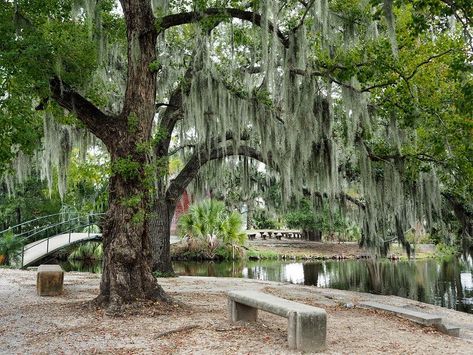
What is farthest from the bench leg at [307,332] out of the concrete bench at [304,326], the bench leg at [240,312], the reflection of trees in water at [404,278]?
the reflection of trees in water at [404,278]

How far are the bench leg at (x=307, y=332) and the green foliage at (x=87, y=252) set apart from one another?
17.3 metres

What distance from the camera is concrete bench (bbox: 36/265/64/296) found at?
7.82 meters

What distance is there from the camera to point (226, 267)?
66.4ft

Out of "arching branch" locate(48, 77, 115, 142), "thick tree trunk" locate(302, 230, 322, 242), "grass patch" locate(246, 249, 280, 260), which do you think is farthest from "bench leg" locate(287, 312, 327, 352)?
"thick tree trunk" locate(302, 230, 322, 242)

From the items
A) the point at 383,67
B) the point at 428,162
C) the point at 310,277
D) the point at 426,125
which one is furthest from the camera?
the point at 310,277

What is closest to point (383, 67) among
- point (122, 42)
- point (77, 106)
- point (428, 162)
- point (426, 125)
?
point (426, 125)

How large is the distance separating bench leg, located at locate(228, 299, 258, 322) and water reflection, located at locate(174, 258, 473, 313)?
770cm

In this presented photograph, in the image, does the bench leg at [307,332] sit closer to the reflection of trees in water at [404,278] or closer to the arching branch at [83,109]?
the arching branch at [83,109]

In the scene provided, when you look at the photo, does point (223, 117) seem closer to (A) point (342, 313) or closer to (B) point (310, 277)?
(A) point (342, 313)

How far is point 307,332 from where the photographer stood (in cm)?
471

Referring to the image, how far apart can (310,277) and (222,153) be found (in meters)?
8.42

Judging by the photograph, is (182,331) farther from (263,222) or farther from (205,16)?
(263,222)

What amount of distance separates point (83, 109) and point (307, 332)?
14.5 ft

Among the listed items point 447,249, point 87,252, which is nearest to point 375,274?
point 447,249
